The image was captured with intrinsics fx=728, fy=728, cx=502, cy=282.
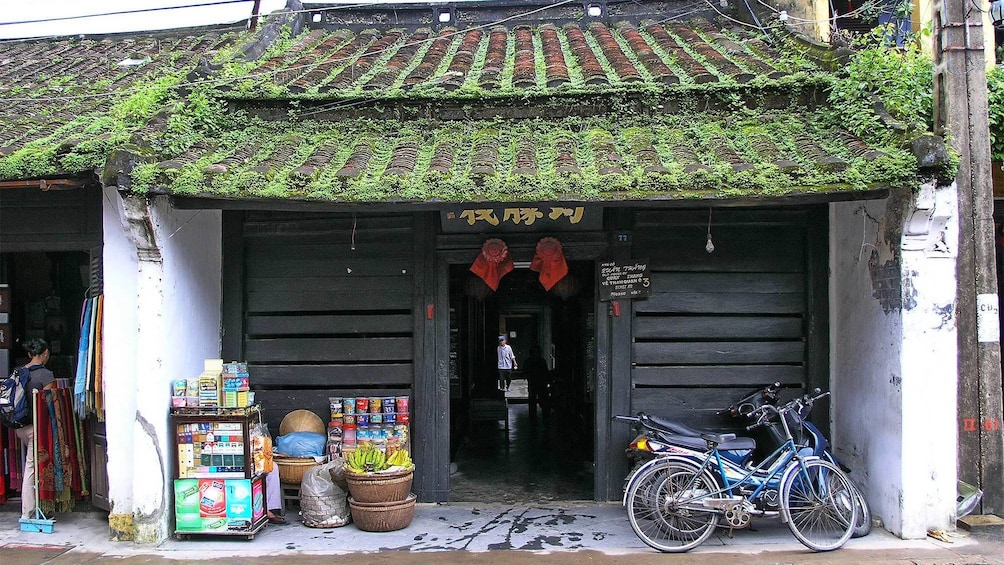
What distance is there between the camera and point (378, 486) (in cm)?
717

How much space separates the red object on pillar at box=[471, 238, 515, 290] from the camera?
8180 mm

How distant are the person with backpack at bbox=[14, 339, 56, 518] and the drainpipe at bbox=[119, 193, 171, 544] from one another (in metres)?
1.53

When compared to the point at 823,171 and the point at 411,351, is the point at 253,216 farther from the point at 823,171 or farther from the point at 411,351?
the point at 823,171

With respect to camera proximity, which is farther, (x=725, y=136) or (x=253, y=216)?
(x=253, y=216)

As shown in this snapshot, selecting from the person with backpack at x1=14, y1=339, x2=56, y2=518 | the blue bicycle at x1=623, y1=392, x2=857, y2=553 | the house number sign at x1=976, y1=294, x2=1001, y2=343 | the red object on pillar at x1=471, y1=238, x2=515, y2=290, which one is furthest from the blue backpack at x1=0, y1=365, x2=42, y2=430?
the house number sign at x1=976, y1=294, x2=1001, y2=343

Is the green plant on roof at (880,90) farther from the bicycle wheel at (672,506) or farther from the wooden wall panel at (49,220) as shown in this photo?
the wooden wall panel at (49,220)

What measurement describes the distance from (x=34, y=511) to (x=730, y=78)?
8706 millimetres

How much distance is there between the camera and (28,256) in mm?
9938

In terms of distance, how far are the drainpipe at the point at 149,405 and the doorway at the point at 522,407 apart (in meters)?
3.15

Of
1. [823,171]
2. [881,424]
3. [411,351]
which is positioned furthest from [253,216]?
[881,424]

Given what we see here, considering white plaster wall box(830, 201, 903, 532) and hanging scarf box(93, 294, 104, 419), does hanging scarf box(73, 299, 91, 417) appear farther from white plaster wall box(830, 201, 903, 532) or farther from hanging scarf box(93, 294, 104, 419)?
white plaster wall box(830, 201, 903, 532)

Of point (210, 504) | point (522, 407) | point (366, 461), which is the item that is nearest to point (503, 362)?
point (522, 407)

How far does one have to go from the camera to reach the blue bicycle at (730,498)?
263 inches

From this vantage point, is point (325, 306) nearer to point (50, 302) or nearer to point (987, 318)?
point (50, 302)
